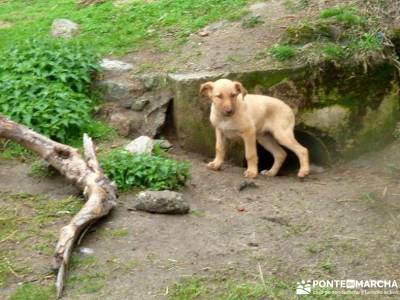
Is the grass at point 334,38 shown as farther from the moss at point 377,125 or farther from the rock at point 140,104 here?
the rock at point 140,104

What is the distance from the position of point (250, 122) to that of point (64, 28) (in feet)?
12.7

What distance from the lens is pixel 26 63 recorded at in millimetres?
8398

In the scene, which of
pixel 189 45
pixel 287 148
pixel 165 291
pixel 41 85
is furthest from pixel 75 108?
pixel 165 291

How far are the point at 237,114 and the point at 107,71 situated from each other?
2.22m

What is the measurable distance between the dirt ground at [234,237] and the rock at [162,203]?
0.24 feet

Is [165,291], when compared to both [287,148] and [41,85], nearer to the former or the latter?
[287,148]

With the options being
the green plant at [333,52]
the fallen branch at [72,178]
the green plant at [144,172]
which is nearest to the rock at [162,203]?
the fallen branch at [72,178]

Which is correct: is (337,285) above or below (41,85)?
below

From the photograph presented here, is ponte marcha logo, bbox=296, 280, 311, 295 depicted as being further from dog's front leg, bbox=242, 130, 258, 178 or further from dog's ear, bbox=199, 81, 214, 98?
dog's ear, bbox=199, 81, 214, 98

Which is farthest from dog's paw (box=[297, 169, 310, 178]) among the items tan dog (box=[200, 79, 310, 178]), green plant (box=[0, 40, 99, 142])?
green plant (box=[0, 40, 99, 142])

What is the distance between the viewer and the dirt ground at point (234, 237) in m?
4.96

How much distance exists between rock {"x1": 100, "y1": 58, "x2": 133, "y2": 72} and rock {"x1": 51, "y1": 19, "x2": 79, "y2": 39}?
115 cm

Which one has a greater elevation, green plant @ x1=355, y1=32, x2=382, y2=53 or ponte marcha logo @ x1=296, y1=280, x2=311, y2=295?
green plant @ x1=355, y1=32, x2=382, y2=53

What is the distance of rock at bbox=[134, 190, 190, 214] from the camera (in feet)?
19.3
